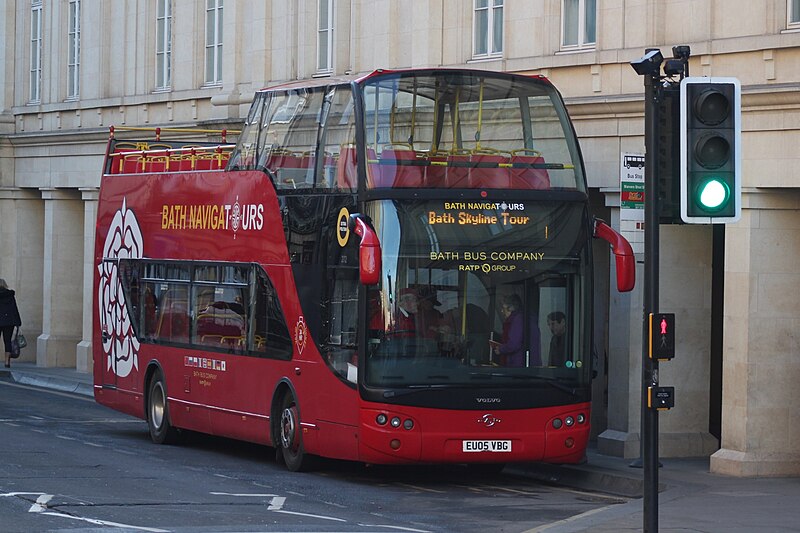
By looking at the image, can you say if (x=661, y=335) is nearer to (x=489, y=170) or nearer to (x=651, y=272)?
(x=651, y=272)

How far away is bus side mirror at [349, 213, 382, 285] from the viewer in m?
16.7

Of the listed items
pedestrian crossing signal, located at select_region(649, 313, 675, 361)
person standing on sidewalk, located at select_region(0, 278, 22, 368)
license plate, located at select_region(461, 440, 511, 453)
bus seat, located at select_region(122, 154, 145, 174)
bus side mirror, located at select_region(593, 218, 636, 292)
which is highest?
bus seat, located at select_region(122, 154, 145, 174)

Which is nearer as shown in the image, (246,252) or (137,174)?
(246,252)

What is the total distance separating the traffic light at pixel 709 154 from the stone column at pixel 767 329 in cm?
813

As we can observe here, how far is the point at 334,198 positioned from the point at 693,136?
7.63 meters

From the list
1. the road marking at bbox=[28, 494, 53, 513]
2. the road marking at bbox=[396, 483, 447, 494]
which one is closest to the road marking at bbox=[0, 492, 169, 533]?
the road marking at bbox=[28, 494, 53, 513]

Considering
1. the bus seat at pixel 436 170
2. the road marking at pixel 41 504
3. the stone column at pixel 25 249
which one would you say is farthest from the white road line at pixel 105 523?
the stone column at pixel 25 249

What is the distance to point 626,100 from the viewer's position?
20.9 metres

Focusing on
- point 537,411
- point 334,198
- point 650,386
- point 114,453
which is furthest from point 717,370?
point 650,386

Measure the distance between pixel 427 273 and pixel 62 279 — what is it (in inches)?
873

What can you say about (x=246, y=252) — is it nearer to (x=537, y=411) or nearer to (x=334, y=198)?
(x=334, y=198)

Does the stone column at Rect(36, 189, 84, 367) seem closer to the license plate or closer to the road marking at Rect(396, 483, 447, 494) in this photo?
the road marking at Rect(396, 483, 447, 494)

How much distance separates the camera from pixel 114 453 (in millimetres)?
20672

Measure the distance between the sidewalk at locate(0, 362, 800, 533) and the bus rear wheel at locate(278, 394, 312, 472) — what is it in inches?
105
